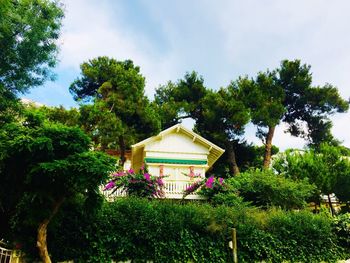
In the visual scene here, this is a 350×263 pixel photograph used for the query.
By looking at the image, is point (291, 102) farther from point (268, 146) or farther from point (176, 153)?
point (176, 153)

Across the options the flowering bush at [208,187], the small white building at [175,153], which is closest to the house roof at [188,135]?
the small white building at [175,153]

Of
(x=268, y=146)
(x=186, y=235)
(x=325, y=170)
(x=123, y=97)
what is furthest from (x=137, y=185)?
(x=268, y=146)

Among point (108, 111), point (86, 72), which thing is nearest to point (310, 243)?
point (108, 111)

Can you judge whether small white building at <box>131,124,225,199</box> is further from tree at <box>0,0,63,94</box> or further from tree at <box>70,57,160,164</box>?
tree at <box>0,0,63,94</box>

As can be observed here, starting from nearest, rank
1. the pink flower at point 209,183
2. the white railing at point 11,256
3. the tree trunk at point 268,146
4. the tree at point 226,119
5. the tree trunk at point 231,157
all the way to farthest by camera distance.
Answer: the white railing at point 11,256
the pink flower at point 209,183
the tree at point 226,119
the tree trunk at point 268,146
the tree trunk at point 231,157

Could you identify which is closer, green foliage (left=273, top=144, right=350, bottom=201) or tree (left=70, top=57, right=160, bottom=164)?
tree (left=70, top=57, right=160, bottom=164)

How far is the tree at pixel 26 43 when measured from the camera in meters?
11.4

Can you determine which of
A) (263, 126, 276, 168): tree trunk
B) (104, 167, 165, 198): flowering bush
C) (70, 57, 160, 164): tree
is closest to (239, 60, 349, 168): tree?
(263, 126, 276, 168): tree trunk

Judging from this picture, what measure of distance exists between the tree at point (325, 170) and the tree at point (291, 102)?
523 centimetres

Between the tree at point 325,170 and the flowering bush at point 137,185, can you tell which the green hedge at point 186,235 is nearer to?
the flowering bush at point 137,185

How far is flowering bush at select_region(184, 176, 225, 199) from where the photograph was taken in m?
16.3

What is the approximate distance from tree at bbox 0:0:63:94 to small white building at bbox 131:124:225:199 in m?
9.31

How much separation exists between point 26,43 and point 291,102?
27.0 m

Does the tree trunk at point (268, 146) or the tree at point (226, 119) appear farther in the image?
the tree trunk at point (268, 146)
